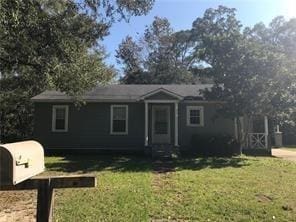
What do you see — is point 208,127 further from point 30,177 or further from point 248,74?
point 30,177

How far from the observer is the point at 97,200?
1029cm

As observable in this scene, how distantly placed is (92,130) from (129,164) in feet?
19.3

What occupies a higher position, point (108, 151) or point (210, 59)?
point (210, 59)

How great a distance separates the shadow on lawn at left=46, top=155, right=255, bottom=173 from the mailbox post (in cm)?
1028

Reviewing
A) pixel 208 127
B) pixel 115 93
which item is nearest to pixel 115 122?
pixel 115 93

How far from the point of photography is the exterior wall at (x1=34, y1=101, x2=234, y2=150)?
2294 centimetres

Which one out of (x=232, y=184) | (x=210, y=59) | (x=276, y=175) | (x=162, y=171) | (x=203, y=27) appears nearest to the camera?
(x=232, y=184)

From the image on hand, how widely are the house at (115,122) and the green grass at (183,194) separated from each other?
5666 millimetres

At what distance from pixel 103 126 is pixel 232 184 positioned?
11591mm

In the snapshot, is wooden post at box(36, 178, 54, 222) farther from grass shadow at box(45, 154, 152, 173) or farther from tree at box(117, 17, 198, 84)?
tree at box(117, 17, 198, 84)

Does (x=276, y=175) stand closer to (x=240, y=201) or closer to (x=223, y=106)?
(x=240, y=201)

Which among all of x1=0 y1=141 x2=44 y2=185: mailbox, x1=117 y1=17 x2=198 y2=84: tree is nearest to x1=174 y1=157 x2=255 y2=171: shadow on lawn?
x1=0 y1=141 x2=44 y2=185: mailbox

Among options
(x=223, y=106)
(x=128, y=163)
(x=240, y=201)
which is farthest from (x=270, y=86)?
(x=240, y=201)

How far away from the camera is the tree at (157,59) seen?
45.9 metres
